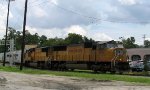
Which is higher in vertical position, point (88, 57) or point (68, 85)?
point (88, 57)

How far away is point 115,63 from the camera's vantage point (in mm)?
42062

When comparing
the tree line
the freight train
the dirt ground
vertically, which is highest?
the tree line

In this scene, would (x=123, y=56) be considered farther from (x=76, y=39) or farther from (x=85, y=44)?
(x=76, y=39)

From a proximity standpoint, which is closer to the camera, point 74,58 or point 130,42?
point 74,58

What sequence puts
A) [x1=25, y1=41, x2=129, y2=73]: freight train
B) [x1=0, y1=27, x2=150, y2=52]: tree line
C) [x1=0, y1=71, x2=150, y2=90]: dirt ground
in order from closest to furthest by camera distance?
1. [x1=0, y1=71, x2=150, y2=90]: dirt ground
2. [x1=25, y1=41, x2=129, y2=73]: freight train
3. [x1=0, y1=27, x2=150, y2=52]: tree line

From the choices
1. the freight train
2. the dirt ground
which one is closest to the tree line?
the freight train

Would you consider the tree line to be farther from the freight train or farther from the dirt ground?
the dirt ground

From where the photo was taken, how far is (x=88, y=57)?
46719 mm

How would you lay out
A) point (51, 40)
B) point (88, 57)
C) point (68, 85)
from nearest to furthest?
point (68, 85) → point (88, 57) → point (51, 40)

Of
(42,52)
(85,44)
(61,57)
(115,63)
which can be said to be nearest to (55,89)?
(115,63)

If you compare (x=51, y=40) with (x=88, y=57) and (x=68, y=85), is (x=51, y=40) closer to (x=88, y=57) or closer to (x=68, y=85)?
(x=88, y=57)

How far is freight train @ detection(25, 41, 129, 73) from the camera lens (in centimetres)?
4253

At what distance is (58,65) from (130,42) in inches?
4062

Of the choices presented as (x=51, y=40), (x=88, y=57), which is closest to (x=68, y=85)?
(x=88, y=57)
